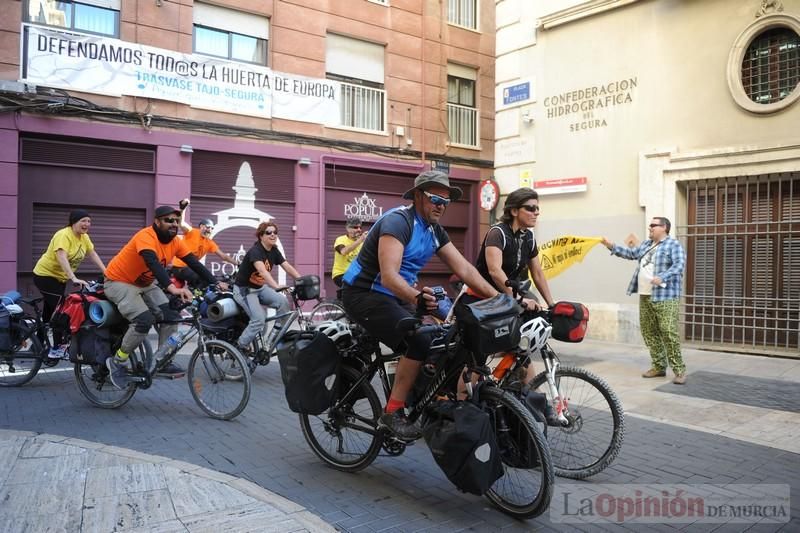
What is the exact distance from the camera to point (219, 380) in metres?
5.42

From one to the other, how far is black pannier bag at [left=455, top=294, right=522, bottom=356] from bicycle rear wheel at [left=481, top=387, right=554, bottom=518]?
28 cm

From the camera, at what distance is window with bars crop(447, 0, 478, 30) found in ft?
57.5

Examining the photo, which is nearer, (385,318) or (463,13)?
(385,318)

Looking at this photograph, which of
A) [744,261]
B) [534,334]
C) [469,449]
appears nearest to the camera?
[469,449]

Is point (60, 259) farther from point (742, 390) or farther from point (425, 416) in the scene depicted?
point (742, 390)

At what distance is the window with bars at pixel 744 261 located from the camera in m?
9.34

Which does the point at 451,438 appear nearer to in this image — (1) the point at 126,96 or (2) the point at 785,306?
(2) the point at 785,306

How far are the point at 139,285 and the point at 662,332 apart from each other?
5.69 m

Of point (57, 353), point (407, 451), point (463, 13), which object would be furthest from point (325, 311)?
point (463, 13)

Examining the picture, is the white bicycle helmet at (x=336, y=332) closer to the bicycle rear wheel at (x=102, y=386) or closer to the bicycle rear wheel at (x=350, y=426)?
the bicycle rear wheel at (x=350, y=426)

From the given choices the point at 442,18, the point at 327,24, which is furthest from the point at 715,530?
the point at 442,18

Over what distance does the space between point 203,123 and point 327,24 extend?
4080 mm

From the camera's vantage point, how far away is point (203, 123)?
42.3 ft

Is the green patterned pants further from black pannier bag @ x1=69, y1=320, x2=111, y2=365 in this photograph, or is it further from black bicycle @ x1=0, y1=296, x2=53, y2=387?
black bicycle @ x1=0, y1=296, x2=53, y2=387
